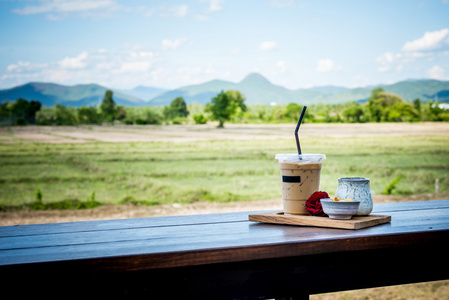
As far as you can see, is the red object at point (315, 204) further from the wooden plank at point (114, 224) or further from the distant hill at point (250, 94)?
the distant hill at point (250, 94)

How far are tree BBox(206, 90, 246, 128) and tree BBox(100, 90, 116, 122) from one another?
2.30 metres

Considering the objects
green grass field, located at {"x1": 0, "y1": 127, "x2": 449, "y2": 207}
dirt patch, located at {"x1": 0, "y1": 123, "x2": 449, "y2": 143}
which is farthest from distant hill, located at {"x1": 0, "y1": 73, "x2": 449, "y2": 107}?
green grass field, located at {"x1": 0, "y1": 127, "x2": 449, "y2": 207}

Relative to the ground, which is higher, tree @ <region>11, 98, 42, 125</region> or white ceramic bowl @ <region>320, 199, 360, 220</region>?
tree @ <region>11, 98, 42, 125</region>

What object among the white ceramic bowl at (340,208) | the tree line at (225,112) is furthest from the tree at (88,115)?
the white ceramic bowl at (340,208)

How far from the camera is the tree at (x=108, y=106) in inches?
420

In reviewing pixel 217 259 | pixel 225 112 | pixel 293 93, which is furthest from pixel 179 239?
pixel 225 112

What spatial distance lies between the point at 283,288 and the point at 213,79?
33.5ft

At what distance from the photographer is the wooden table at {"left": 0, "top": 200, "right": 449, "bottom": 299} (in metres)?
1.05

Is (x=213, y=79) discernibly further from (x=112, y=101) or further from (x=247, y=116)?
(x=112, y=101)


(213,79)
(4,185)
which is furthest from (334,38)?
(4,185)

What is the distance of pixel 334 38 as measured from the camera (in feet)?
33.9

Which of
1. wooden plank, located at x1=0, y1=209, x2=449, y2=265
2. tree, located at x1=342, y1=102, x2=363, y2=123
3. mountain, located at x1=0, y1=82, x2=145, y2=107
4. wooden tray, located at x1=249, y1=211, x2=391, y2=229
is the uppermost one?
mountain, located at x1=0, y1=82, x2=145, y2=107

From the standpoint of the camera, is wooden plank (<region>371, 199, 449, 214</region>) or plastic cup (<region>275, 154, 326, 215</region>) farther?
wooden plank (<region>371, 199, 449, 214</region>)

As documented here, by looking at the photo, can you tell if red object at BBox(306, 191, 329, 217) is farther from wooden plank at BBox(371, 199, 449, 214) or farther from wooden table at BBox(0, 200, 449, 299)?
wooden plank at BBox(371, 199, 449, 214)
